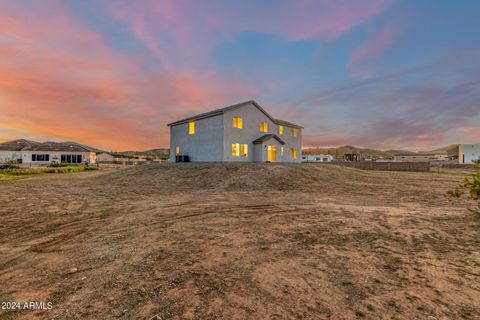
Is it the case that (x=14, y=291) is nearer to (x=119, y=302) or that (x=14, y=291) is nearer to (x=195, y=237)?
(x=119, y=302)

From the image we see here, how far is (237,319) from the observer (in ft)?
8.13

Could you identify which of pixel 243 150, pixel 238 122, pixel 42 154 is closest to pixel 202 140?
pixel 238 122

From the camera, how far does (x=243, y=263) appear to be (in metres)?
3.93

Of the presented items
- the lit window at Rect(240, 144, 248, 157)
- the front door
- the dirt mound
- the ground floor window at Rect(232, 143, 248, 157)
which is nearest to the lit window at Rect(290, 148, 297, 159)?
the front door

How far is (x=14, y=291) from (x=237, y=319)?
3411 millimetres

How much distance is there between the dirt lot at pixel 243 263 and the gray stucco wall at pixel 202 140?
16.3m

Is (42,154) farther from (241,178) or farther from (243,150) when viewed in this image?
(241,178)

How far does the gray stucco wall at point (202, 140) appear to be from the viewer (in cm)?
2386

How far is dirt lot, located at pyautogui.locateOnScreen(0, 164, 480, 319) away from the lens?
2.73 metres

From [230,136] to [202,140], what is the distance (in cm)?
402

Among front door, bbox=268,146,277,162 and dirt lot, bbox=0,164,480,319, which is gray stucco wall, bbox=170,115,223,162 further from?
dirt lot, bbox=0,164,480,319

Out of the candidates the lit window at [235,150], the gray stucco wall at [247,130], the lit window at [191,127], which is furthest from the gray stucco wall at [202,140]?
the lit window at [235,150]

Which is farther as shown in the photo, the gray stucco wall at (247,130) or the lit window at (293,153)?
the lit window at (293,153)

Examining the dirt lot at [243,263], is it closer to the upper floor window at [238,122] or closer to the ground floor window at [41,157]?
the upper floor window at [238,122]
